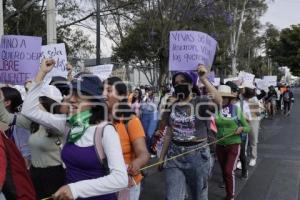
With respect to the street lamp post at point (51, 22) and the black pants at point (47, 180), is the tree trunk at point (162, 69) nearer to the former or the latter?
the street lamp post at point (51, 22)

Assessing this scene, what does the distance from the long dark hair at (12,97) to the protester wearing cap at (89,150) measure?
1.98 metres

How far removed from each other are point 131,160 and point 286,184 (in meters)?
4.79

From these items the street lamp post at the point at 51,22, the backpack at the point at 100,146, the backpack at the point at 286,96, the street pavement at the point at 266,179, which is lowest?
the street pavement at the point at 266,179

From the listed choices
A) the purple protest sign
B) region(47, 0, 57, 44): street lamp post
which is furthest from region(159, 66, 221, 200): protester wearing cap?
region(47, 0, 57, 44): street lamp post

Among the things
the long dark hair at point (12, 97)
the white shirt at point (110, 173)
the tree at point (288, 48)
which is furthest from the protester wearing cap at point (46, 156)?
the tree at point (288, 48)

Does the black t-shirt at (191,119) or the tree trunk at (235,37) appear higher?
the tree trunk at (235,37)

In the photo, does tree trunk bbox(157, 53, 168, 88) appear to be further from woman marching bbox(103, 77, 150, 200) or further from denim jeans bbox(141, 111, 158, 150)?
woman marching bbox(103, 77, 150, 200)

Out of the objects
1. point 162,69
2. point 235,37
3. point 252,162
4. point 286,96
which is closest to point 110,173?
point 252,162

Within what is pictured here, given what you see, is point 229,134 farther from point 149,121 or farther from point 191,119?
point 149,121

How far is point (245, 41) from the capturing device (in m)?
48.6

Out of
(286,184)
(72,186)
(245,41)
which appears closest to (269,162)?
(286,184)

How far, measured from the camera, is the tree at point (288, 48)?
192ft

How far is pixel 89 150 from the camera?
2916 millimetres

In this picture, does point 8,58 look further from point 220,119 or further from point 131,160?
point 131,160
